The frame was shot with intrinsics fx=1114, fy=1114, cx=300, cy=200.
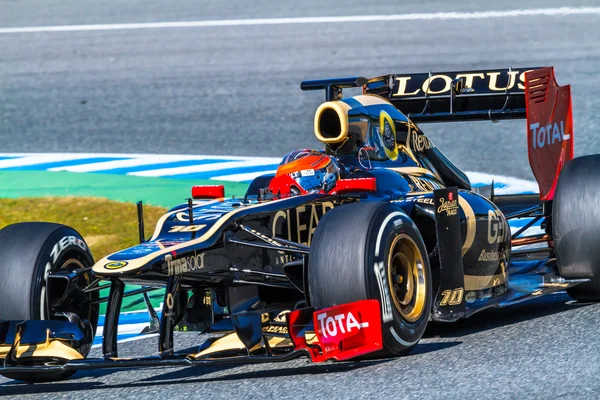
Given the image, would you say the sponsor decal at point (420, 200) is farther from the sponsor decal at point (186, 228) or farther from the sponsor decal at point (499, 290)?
the sponsor decal at point (186, 228)

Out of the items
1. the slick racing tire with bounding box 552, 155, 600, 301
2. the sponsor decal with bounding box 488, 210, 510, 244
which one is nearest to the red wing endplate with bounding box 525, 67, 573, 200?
the slick racing tire with bounding box 552, 155, 600, 301

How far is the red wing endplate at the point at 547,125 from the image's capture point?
26.3 ft

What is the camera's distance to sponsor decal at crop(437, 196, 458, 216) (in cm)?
635

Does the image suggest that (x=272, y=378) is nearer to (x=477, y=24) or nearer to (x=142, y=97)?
(x=142, y=97)

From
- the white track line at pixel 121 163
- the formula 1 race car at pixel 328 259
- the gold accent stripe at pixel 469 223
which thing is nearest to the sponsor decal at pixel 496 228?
the formula 1 race car at pixel 328 259

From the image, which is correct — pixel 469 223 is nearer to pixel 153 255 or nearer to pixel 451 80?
pixel 153 255

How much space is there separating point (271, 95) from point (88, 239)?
5170 mm

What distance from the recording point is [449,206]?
640 centimetres

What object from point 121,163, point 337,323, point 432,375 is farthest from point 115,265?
point 121,163

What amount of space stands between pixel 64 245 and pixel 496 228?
105 inches

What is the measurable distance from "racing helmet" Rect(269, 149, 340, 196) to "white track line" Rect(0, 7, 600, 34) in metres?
10.5

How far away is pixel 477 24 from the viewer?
655 inches

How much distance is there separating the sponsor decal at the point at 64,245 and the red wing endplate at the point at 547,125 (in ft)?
10.8

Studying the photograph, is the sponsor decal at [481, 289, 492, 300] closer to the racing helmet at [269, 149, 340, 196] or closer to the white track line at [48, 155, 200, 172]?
the racing helmet at [269, 149, 340, 196]
